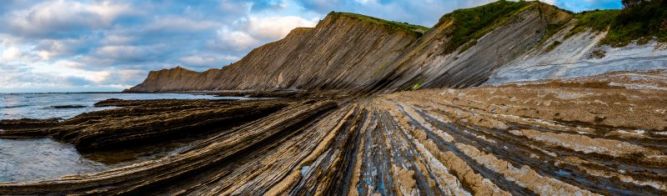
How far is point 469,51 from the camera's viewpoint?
91.1ft

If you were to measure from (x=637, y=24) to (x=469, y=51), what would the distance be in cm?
1141

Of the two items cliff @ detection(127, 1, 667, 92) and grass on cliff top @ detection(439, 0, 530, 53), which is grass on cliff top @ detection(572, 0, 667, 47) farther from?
grass on cliff top @ detection(439, 0, 530, 53)

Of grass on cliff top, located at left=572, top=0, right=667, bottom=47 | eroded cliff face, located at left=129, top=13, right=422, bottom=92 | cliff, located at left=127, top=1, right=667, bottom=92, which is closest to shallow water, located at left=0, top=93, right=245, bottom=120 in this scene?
eroded cliff face, located at left=129, top=13, right=422, bottom=92

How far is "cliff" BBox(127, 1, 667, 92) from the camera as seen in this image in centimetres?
1642

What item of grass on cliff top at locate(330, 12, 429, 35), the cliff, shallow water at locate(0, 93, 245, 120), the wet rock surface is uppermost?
grass on cliff top at locate(330, 12, 429, 35)

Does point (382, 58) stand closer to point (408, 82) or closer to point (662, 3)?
point (408, 82)

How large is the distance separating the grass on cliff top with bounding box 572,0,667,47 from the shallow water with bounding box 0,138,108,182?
63.0 ft

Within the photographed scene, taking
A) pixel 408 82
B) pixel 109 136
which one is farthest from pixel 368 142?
pixel 408 82

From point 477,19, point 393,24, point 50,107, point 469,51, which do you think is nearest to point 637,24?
point 469,51

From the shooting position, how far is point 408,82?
31203mm

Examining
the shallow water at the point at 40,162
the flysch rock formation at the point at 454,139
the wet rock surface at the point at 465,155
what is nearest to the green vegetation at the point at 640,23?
the flysch rock formation at the point at 454,139

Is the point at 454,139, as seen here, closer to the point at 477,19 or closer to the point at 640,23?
the point at 640,23

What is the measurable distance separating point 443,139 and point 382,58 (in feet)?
119

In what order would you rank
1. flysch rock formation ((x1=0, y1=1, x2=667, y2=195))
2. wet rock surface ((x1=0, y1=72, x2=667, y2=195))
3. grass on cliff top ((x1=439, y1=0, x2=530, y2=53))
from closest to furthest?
wet rock surface ((x1=0, y1=72, x2=667, y2=195)), flysch rock formation ((x1=0, y1=1, x2=667, y2=195)), grass on cliff top ((x1=439, y1=0, x2=530, y2=53))
